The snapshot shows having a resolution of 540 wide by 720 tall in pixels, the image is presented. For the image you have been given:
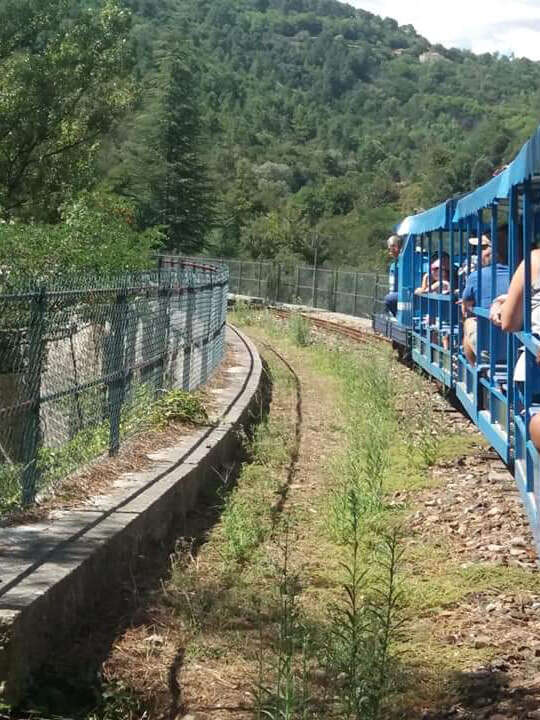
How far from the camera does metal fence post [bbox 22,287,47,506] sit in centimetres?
706

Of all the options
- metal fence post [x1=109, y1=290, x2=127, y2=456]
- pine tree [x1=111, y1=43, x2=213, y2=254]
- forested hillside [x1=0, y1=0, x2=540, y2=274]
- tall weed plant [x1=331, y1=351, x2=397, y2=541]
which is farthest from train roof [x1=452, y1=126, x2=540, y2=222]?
pine tree [x1=111, y1=43, x2=213, y2=254]

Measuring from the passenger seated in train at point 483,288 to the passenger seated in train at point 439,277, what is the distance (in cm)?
347

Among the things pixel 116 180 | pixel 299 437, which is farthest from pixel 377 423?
pixel 116 180

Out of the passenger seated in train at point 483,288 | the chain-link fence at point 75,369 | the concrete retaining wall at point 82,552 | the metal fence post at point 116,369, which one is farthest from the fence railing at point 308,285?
the concrete retaining wall at point 82,552

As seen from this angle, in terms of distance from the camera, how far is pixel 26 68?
28094 millimetres

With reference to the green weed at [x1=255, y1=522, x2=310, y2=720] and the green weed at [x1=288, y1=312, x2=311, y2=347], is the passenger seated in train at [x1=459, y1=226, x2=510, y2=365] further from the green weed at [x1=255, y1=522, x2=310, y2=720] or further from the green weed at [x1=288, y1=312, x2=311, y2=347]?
the green weed at [x1=288, y1=312, x2=311, y2=347]

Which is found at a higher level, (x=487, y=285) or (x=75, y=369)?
(x=487, y=285)

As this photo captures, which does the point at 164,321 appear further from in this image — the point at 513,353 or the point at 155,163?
the point at 155,163

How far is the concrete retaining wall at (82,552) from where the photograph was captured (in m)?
5.09

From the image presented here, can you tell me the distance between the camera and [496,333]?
9.60m

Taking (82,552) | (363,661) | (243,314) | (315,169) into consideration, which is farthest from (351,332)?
(315,169)

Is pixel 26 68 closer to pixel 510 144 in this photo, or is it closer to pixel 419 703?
pixel 419 703

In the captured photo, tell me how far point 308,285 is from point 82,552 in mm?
42111

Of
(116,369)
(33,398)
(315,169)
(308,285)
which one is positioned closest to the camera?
(33,398)
